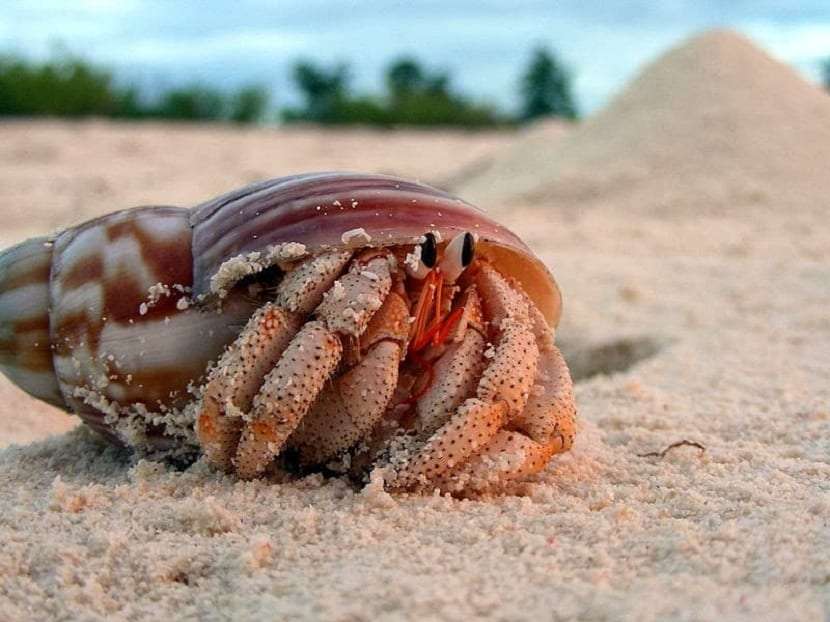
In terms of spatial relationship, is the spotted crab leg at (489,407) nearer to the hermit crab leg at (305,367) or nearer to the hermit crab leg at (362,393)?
the hermit crab leg at (362,393)

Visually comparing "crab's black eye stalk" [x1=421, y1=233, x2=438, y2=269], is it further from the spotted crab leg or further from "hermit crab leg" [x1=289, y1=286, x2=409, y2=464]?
the spotted crab leg

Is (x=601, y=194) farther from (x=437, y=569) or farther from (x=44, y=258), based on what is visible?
(x=437, y=569)

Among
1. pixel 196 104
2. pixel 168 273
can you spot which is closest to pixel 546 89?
pixel 196 104

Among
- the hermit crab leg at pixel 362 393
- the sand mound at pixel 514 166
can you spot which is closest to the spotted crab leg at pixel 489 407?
the hermit crab leg at pixel 362 393

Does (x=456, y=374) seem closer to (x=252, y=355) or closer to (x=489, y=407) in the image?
(x=489, y=407)

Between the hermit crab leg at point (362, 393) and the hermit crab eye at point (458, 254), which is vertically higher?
the hermit crab eye at point (458, 254)

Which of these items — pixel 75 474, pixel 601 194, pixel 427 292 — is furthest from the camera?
pixel 601 194

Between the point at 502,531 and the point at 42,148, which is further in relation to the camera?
the point at 42,148

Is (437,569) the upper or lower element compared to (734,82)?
lower

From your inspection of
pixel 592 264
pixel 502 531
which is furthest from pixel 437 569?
pixel 592 264
